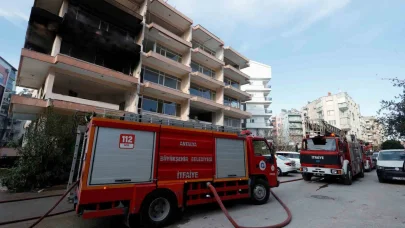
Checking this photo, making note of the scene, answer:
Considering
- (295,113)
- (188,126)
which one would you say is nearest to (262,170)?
(188,126)

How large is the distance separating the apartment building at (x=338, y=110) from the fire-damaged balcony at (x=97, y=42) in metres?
60.4

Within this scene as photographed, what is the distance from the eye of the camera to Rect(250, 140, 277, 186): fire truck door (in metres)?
7.28

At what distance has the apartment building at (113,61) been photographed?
14062 millimetres

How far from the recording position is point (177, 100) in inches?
852

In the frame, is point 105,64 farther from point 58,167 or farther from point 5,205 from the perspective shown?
point 5,205

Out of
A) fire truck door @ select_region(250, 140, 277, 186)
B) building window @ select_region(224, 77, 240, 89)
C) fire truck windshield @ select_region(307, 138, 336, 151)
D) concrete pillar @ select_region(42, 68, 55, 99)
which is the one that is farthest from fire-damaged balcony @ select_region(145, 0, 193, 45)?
fire truck door @ select_region(250, 140, 277, 186)

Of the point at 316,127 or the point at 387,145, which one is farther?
the point at 387,145

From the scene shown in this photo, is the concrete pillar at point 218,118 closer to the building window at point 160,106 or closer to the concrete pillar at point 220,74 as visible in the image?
the concrete pillar at point 220,74

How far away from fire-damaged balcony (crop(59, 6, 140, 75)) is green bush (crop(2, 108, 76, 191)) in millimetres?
6571

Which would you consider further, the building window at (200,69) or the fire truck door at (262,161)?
the building window at (200,69)

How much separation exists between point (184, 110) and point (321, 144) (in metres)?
13.5

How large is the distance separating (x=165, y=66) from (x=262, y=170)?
640 inches

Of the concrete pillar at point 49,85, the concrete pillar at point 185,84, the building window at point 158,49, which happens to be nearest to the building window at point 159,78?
the concrete pillar at point 185,84

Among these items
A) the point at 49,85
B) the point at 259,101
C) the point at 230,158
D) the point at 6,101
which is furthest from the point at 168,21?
the point at 6,101
